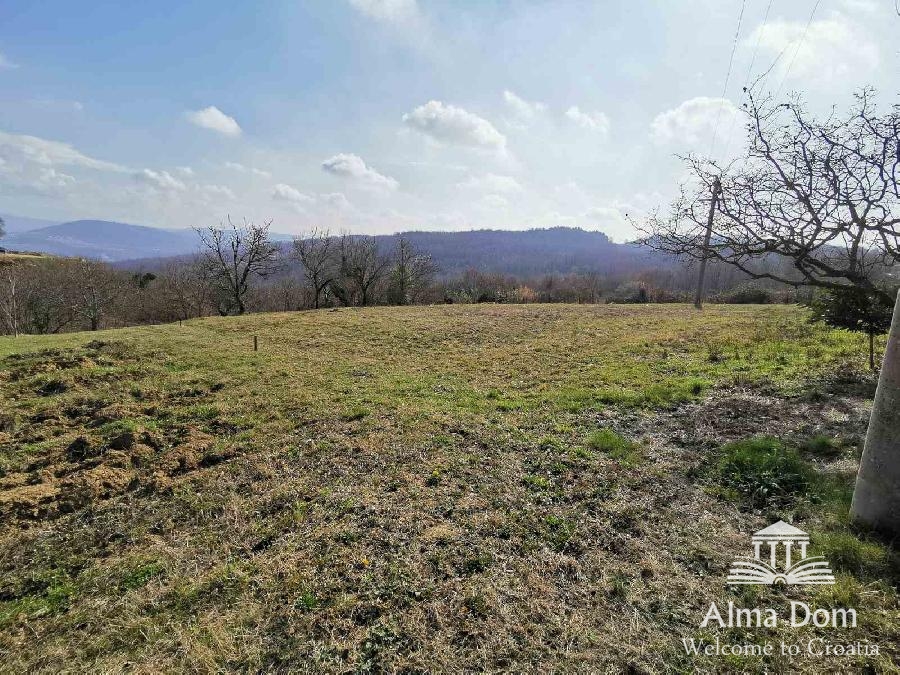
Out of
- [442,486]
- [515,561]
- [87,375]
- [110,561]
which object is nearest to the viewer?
[515,561]

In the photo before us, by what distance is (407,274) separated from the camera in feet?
147

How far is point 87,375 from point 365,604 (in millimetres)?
11300

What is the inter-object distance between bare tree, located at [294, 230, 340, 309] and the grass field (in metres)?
31.7

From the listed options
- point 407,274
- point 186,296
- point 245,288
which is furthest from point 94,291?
point 407,274

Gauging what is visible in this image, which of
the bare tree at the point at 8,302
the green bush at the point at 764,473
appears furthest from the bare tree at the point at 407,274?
the green bush at the point at 764,473

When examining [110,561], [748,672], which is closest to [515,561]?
[748,672]

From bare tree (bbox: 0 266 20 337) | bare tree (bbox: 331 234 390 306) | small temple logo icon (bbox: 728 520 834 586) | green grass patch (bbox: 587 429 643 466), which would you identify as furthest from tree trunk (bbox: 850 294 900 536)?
bare tree (bbox: 331 234 390 306)

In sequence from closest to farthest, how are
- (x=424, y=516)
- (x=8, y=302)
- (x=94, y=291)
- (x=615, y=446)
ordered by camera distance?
(x=424, y=516) → (x=615, y=446) → (x=8, y=302) → (x=94, y=291)

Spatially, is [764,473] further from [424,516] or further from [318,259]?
[318,259]

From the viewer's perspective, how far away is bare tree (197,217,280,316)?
119ft

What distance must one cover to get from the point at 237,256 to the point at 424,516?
3887 cm

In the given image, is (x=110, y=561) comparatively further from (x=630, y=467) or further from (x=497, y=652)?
(x=630, y=467)

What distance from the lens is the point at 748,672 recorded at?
8.21ft

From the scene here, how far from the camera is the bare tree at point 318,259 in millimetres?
40312
